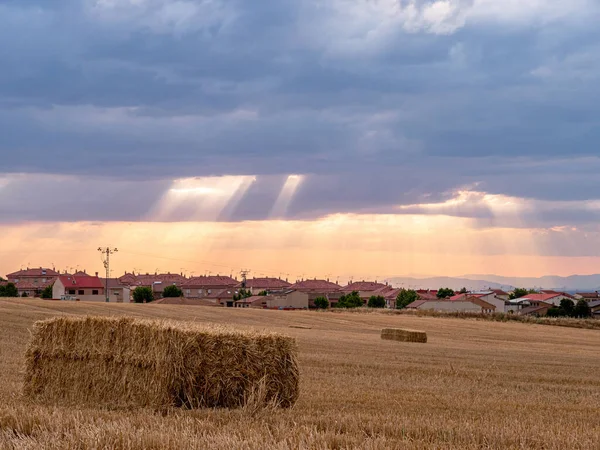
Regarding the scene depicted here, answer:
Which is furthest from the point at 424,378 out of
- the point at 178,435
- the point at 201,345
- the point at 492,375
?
the point at 178,435

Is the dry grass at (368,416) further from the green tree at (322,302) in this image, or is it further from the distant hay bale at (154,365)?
the green tree at (322,302)

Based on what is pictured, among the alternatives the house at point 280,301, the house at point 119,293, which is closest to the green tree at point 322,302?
the house at point 280,301

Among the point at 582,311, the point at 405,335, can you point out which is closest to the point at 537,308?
the point at 582,311

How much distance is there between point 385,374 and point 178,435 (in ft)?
44.3

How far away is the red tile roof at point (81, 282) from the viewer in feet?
511

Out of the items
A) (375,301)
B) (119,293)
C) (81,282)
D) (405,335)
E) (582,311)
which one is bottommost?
(582,311)

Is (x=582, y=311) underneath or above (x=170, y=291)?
underneath

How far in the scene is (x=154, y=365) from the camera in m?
12.5

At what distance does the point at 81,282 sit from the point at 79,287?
6.42ft

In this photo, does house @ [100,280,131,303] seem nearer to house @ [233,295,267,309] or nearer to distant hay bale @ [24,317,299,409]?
house @ [233,295,267,309]

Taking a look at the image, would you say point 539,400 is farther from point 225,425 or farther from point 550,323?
point 550,323

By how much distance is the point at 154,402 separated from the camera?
12164 millimetres

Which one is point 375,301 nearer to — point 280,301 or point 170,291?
point 280,301

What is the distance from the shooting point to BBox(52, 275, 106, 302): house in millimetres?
150125
